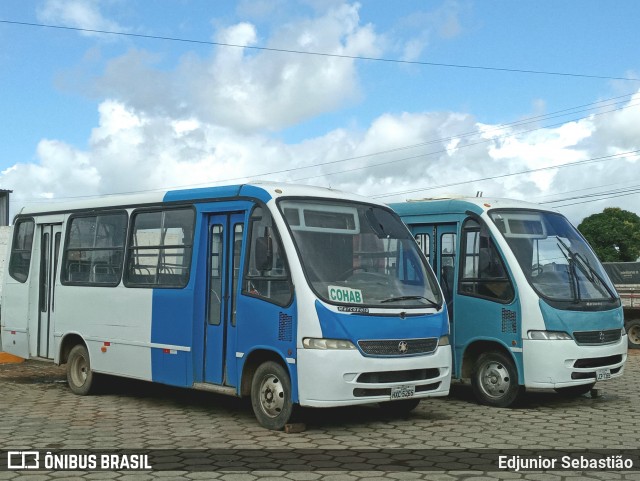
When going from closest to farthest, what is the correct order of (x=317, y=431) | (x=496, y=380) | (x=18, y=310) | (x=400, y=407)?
(x=317, y=431) < (x=400, y=407) < (x=496, y=380) < (x=18, y=310)

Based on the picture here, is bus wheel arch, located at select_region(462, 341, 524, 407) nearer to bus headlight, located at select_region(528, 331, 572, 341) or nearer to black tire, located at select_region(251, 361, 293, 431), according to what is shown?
bus headlight, located at select_region(528, 331, 572, 341)

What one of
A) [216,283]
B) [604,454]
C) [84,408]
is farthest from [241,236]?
[604,454]

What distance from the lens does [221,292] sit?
33.2 feet

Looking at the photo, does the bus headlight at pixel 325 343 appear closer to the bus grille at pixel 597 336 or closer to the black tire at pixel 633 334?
the bus grille at pixel 597 336

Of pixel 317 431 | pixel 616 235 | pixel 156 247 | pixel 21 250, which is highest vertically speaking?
pixel 616 235

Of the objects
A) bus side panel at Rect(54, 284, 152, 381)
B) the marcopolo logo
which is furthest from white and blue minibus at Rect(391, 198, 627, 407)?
bus side panel at Rect(54, 284, 152, 381)

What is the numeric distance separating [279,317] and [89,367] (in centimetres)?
430

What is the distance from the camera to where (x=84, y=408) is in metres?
11.2

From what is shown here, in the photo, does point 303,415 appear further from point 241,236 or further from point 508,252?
point 508,252

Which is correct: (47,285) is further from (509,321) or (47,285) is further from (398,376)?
(509,321)

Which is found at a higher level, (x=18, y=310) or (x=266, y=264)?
(x=266, y=264)

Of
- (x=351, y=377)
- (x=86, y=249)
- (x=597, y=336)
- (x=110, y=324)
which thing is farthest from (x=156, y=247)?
(x=597, y=336)

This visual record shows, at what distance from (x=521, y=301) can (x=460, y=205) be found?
174 cm

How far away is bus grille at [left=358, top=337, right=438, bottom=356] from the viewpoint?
8.97m
